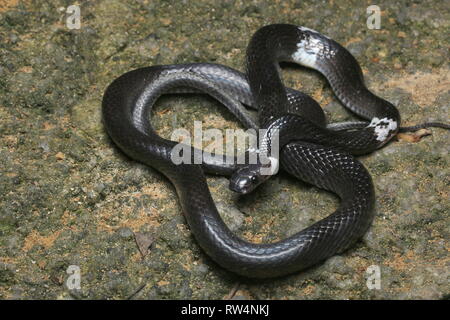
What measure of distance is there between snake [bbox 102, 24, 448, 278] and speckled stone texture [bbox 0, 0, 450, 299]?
0.59 ft

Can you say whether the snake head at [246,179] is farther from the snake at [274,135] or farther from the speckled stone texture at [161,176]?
the speckled stone texture at [161,176]

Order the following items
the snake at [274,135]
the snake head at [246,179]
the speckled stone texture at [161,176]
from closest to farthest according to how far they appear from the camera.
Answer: the snake at [274,135]
the speckled stone texture at [161,176]
the snake head at [246,179]

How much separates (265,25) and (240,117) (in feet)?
5.00

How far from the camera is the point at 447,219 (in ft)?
18.2

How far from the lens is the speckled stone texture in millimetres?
5145

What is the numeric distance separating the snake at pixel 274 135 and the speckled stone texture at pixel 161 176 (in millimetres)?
179

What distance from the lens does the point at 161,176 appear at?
5.95 metres

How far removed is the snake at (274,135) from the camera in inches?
199

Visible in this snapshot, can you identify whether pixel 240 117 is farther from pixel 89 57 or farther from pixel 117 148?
pixel 89 57

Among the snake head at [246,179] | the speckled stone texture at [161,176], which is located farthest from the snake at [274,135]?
the speckled stone texture at [161,176]

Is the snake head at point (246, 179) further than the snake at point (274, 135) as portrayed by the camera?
Yes

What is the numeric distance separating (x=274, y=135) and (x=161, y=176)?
3.91 ft

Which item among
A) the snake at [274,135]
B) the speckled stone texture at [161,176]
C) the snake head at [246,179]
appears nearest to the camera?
the snake at [274,135]

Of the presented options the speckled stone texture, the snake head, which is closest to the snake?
the snake head
